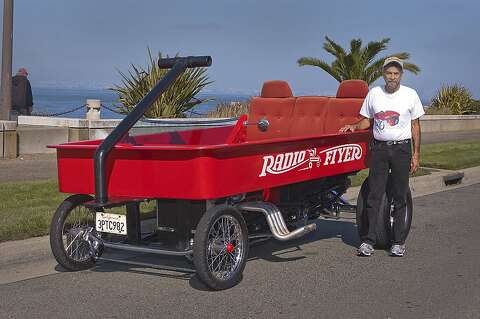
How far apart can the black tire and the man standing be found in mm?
2687

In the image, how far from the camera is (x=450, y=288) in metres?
5.80

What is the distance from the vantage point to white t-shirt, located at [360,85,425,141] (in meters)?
6.68

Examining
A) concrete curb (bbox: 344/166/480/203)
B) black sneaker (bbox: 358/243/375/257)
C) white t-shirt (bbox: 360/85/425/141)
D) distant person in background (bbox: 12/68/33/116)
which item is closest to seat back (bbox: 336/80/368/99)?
white t-shirt (bbox: 360/85/425/141)

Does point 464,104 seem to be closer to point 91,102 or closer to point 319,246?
point 91,102

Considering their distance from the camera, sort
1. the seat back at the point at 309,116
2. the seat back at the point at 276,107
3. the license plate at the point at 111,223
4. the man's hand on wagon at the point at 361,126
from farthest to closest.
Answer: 1. the seat back at the point at 276,107
2. the seat back at the point at 309,116
3. the man's hand on wagon at the point at 361,126
4. the license plate at the point at 111,223

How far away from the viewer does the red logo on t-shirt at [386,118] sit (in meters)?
6.69

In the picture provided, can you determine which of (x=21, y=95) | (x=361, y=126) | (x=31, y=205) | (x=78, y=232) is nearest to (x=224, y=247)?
(x=78, y=232)

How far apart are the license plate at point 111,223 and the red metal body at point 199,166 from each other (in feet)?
0.63

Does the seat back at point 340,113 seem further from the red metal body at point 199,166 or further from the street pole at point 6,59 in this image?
the street pole at point 6,59

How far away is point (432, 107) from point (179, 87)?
16.4 m

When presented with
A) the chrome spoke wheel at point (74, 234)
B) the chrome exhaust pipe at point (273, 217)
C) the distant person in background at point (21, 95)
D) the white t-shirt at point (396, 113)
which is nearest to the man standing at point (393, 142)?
the white t-shirt at point (396, 113)

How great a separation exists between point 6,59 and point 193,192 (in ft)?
35.5

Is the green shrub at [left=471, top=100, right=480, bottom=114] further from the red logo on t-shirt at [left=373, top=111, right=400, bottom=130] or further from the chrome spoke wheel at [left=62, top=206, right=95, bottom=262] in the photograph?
the chrome spoke wheel at [left=62, top=206, right=95, bottom=262]

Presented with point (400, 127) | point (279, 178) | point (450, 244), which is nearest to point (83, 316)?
point (279, 178)
